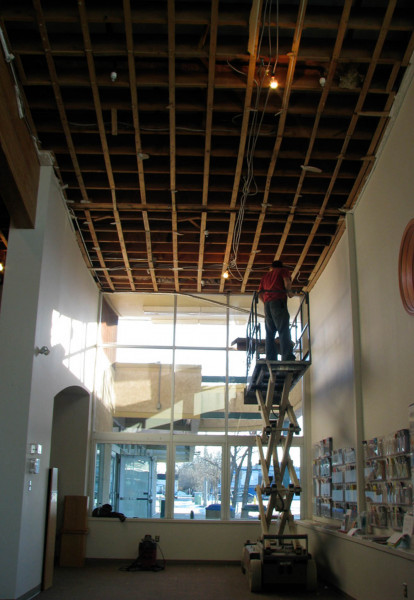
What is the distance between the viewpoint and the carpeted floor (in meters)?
7.52

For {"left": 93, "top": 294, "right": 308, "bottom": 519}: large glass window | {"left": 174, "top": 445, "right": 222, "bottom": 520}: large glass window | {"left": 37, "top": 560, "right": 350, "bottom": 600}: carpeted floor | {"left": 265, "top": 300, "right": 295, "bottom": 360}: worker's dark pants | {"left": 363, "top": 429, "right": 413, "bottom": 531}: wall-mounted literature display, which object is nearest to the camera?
{"left": 363, "top": 429, "right": 413, "bottom": 531}: wall-mounted literature display

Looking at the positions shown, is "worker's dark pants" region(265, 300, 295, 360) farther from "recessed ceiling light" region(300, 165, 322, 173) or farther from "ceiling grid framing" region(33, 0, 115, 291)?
"ceiling grid framing" region(33, 0, 115, 291)

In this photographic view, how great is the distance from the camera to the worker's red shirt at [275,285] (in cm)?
870

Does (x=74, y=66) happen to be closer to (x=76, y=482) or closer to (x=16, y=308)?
(x=16, y=308)

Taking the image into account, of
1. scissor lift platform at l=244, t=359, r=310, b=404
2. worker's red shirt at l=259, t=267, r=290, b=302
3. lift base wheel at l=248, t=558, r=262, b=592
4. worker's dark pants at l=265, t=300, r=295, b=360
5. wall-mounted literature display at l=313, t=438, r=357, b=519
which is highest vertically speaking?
worker's red shirt at l=259, t=267, r=290, b=302

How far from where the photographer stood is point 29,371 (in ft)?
23.2

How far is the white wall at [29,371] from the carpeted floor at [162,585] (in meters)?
0.84

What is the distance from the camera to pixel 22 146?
272 inches

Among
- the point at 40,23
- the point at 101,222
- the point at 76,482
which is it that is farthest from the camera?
the point at 76,482

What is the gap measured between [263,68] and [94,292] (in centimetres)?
657

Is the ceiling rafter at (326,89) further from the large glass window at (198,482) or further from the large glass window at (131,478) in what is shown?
the large glass window at (131,478)

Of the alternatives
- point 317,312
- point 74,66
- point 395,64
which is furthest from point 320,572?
point 74,66

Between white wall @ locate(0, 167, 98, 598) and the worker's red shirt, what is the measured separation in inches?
121

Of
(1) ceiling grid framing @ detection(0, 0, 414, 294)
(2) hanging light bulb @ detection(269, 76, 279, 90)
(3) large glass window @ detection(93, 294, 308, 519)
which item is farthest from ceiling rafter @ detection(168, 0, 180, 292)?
(3) large glass window @ detection(93, 294, 308, 519)
